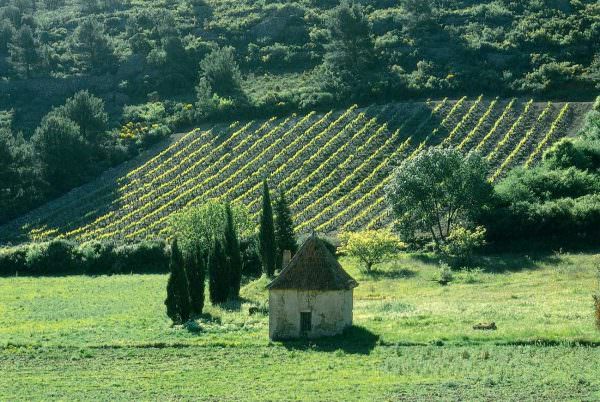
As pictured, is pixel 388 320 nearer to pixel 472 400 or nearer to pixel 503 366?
pixel 503 366

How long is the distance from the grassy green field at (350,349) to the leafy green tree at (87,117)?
45.1 meters

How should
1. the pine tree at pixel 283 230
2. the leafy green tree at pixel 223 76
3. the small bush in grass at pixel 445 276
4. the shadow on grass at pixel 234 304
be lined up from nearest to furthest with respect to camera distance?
the shadow on grass at pixel 234 304 → the small bush in grass at pixel 445 276 → the pine tree at pixel 283 230 → the leafy green tree at pixel 223 76

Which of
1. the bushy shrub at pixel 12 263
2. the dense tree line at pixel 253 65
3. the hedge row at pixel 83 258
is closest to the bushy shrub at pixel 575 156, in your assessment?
the dense tree line at pixel 253 65

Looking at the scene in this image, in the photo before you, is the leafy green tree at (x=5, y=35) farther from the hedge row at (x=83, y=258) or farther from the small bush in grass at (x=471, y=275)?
the small bush in grass at (x=471, y=275)

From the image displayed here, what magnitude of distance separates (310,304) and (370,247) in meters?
21.2

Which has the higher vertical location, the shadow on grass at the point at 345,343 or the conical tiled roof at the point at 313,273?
the conical tiled roof at the point at 313,273

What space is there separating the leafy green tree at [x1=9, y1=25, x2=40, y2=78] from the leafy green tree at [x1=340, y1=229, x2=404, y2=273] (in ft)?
247

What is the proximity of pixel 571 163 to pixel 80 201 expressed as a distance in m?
42.7

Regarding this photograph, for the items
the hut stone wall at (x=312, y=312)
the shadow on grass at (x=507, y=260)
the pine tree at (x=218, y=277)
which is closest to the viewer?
the hut stone wall at (x=312, y=312)

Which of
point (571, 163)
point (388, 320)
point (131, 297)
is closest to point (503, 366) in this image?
point (388, 320)

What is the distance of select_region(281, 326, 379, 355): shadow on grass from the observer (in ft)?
→ 143

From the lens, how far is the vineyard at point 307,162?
85125 millimetres

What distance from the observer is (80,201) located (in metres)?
94.1

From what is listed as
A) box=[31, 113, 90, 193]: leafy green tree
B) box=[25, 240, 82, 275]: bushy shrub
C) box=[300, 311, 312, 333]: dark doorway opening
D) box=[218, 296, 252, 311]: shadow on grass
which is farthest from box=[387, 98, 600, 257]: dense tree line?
box=[31, 113, 90, 193]: leafy green tree
